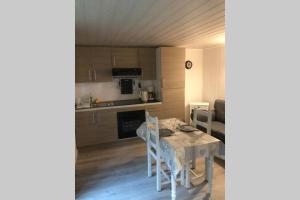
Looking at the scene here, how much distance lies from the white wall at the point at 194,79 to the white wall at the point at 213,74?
12 centimetres

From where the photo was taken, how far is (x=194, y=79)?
5578 mm

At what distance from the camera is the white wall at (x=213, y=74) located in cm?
490

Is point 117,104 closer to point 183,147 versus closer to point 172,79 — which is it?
point 172,79

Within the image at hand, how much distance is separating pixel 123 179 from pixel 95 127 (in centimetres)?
171

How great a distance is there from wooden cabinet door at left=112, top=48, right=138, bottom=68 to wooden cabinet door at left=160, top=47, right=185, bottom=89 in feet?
2.21

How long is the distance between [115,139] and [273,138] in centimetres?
418

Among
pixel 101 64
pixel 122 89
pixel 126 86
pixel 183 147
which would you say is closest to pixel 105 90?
pixel 122 89

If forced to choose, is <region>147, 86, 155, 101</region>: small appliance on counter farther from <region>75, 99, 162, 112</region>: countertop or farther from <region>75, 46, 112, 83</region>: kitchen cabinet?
<region>75, 46, 112, 83</region>: kitchen cabinet

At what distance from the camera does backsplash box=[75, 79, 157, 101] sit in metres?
4.51

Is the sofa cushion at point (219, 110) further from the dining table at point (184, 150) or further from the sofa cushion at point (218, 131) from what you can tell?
the dining table at point (184, 150)

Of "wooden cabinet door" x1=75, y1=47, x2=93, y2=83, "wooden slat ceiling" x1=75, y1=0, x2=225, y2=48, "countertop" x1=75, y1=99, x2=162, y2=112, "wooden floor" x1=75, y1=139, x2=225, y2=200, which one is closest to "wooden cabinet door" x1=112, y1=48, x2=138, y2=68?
"wooden cabinet door" x1=75, y1=47, x2=93, y2=83

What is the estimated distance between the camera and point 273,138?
0.47 metres

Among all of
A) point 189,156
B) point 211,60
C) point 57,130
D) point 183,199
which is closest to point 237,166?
point 57,130

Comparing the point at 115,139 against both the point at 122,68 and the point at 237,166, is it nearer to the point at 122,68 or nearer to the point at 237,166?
the point at 122,68
